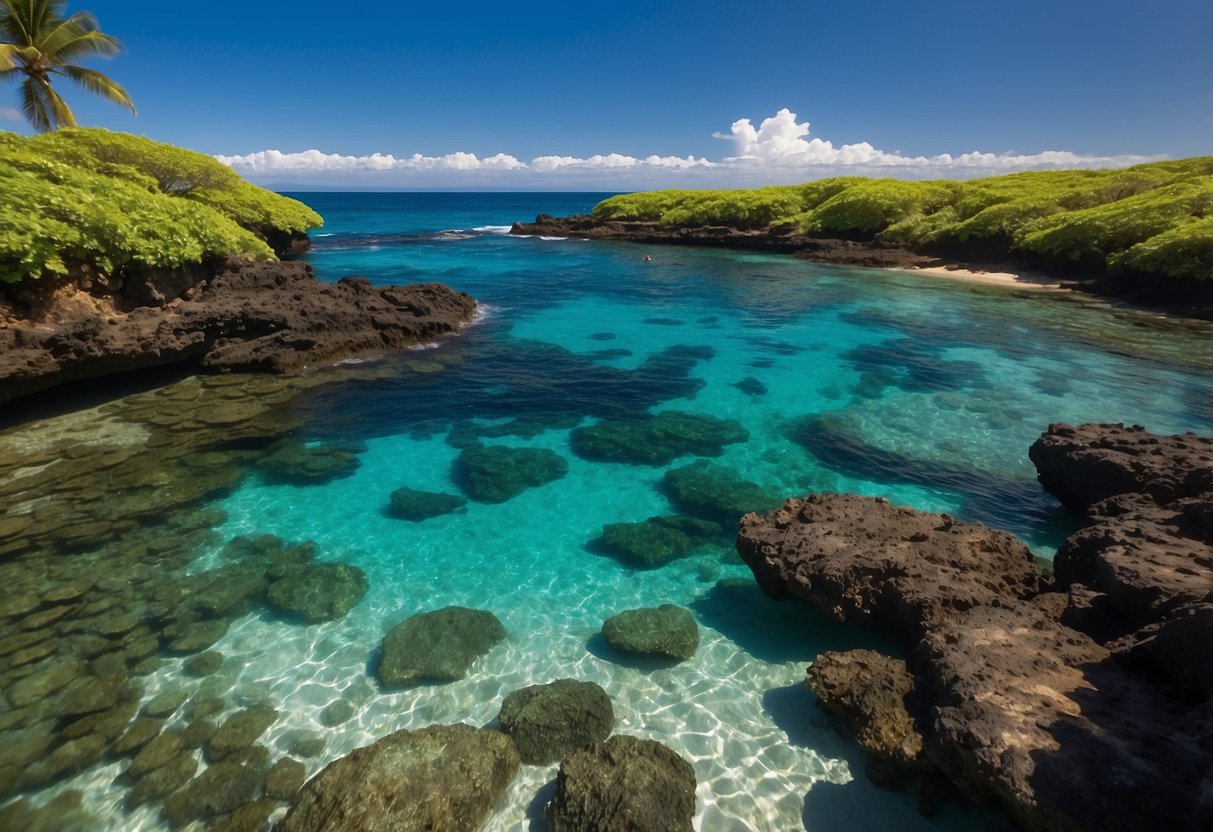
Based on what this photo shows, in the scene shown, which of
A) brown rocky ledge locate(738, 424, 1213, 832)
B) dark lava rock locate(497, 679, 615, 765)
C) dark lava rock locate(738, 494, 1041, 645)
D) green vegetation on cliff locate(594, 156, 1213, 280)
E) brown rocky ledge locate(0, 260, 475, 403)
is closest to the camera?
brown rocky ledge locate(738, 424, 1213, 832)

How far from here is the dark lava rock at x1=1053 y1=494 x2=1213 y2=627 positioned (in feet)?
21.2

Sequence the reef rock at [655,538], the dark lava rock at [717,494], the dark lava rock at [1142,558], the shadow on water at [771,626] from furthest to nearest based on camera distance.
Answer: the dark lava rock at [717,494]
the reef rock at [655,538]
the shadow on water at [771,626]
the dark lava rock at [1142,558]

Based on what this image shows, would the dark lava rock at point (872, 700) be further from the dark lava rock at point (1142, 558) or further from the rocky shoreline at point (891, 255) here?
the rocky shoreline at point (891, 255)

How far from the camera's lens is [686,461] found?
14.6 m

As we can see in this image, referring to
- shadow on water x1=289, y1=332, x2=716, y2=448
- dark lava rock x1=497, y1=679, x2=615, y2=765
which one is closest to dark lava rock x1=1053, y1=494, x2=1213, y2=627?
dark lava rock x1=497, y1=679, x2=615, y2=765

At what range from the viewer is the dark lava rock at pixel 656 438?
14.8 meters

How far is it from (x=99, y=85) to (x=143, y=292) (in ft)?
73.6

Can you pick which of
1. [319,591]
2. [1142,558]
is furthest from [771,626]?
[319,591]

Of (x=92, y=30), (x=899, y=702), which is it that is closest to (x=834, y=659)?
(x=899, y=702)

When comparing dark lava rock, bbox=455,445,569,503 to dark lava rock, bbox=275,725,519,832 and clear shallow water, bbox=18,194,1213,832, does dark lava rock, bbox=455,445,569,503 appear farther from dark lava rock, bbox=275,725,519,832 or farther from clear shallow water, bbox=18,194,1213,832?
dark lava rock, bbox=275,725,519,832

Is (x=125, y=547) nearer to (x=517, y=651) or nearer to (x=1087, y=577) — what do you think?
(x=517, y=651)

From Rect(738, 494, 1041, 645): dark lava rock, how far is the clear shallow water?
935 mm

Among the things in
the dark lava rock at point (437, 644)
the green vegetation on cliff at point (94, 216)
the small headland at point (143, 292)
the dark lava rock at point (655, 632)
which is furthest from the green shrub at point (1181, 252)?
the green vegetation on cliff at point (94, 216)

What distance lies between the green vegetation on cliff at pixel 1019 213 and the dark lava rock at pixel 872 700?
35.0 meters
